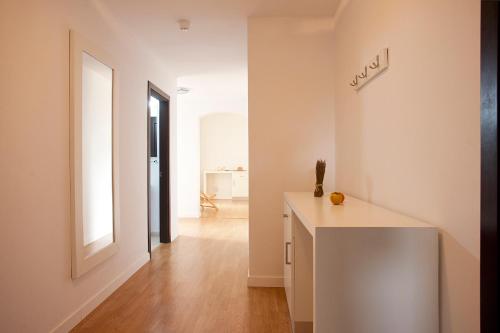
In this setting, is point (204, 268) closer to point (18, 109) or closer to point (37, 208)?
point (37, 208)

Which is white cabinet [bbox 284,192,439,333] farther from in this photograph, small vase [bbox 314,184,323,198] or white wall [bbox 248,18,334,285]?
white wall [bbox 248,18,334,285]

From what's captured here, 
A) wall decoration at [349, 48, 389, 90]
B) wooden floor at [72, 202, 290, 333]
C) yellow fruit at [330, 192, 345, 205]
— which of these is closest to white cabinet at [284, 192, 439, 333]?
yellow fruit at [330, 192, 345, 205]

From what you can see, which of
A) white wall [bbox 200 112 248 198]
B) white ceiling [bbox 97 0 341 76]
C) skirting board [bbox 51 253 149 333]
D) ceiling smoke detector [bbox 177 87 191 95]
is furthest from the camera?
white wall [bbox 200 112 248 198]

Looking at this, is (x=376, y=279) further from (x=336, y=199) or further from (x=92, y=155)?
(x=92, y=155)

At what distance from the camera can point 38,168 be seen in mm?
1998

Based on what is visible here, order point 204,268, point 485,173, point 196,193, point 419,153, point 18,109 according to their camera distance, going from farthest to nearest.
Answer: point 196,193 < point 204,268 < point 18,109 < point 419,153 < point 485,173

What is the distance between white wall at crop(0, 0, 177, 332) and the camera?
5.72 ft

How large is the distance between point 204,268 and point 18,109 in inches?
95.4

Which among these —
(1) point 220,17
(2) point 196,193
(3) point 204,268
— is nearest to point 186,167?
(2) point 196,193

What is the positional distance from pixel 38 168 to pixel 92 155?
2.62 ft

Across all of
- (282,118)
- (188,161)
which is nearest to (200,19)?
(282,118)

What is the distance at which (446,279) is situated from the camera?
1284 mm

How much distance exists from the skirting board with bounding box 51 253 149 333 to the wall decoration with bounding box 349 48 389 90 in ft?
8.23

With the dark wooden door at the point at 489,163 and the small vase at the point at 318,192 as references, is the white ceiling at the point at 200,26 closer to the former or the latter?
the small vase at the point at 318,192
